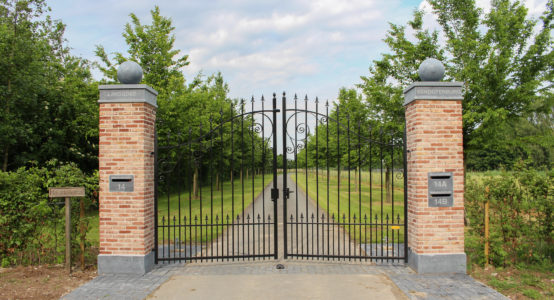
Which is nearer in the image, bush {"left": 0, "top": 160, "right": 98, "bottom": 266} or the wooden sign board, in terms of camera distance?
the wooden sign board

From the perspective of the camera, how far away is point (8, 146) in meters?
12.2

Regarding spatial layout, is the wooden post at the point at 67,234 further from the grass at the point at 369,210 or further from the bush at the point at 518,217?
the bush at the point at 518,217

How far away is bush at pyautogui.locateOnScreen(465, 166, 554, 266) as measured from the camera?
5891mm

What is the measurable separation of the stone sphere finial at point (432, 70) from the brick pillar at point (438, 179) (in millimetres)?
200

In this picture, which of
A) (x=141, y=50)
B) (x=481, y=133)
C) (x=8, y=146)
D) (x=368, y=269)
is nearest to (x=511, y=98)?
(x=481, y=133)

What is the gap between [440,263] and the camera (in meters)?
5.86

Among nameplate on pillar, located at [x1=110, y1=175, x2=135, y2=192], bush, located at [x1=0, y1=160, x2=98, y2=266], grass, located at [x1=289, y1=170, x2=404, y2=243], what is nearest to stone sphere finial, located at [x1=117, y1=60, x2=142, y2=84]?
nameplate on pillar, located at [x1=110, y1=175, x2=135, y2=192]

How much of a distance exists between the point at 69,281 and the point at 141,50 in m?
→ 9.64

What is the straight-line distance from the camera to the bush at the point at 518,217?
5891mm

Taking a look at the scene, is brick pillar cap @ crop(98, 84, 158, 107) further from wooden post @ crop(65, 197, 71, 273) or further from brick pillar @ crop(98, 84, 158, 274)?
wooden post @ crop(65, 197, 71, 273)

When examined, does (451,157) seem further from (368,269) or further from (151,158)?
(151,158)

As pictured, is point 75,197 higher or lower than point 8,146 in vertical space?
lower

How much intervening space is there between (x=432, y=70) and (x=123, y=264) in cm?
646

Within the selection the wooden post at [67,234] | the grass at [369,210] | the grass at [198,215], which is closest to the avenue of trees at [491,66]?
the grass at [369,210]
